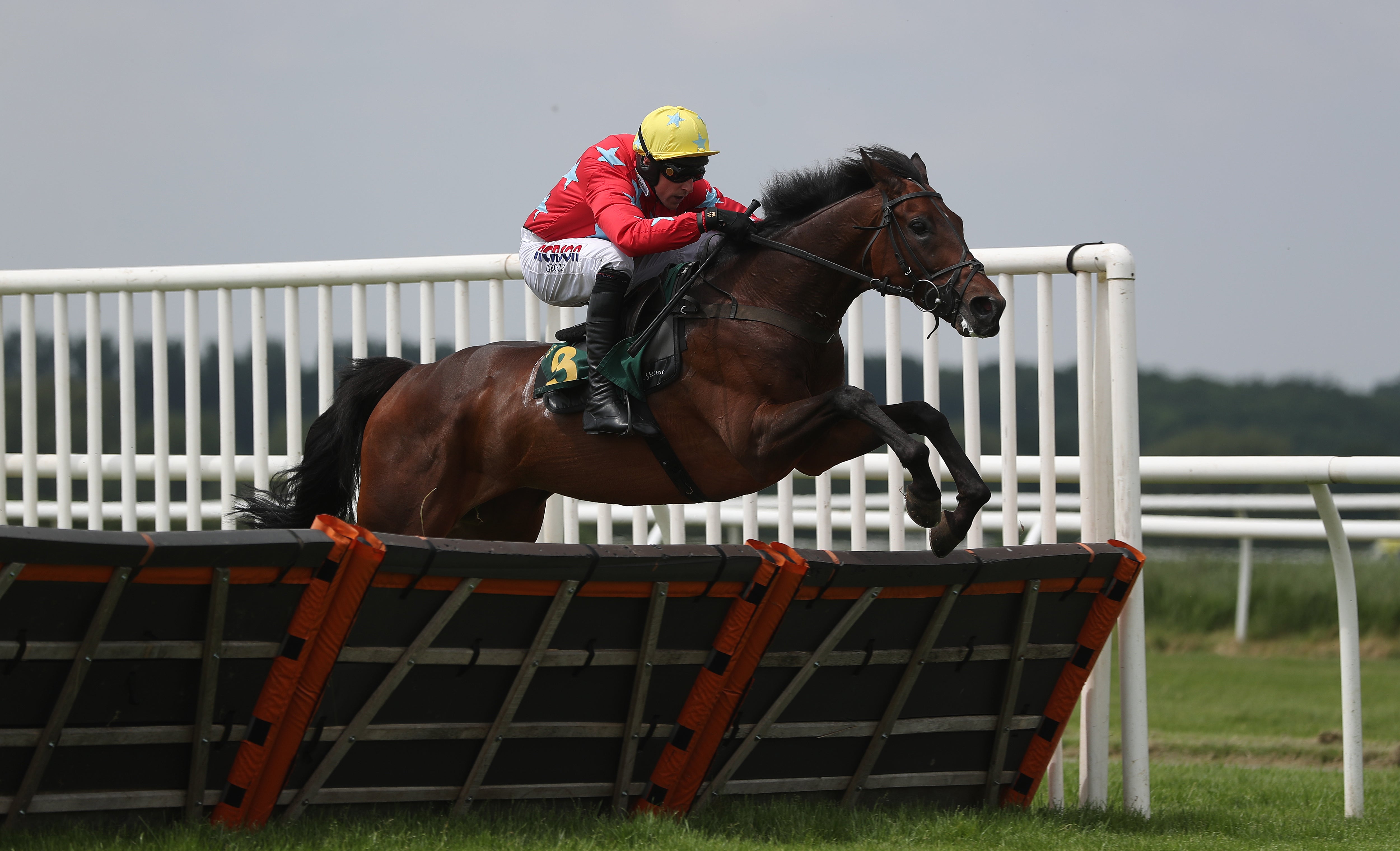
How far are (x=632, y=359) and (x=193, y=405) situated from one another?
214cm

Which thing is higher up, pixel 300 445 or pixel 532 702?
pixel 300 445

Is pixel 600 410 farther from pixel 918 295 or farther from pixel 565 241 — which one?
pixel 918 295

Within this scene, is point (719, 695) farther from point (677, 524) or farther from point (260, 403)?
point (260, 403)

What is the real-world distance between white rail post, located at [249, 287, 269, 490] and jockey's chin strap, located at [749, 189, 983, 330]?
7.02ft

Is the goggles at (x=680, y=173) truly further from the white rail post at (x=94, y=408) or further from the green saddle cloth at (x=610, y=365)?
the white rail post at (x=94, y=408)

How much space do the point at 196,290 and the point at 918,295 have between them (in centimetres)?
303

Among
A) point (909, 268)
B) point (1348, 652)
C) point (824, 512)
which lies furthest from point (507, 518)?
point (1348, 652)

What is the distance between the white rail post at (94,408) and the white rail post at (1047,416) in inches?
143

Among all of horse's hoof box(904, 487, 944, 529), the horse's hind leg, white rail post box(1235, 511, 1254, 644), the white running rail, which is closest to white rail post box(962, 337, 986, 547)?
the white running rail

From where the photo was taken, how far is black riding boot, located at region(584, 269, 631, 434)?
4.31 m

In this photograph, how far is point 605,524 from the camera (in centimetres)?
527

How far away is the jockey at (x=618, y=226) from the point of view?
432 cm

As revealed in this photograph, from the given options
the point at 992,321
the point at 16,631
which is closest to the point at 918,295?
the point at 992,321

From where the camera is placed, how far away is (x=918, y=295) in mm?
4020
